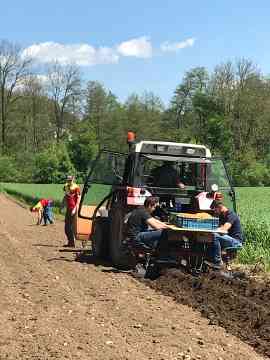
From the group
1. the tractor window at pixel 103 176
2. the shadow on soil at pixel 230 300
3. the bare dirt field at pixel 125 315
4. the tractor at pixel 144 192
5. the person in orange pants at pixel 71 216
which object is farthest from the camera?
the person in orange pants at pixel 71 216

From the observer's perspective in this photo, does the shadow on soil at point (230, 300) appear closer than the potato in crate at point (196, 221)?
Yes

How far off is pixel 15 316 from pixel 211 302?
7.93 feet

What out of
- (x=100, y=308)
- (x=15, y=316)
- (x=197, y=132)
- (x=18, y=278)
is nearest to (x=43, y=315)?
(x=15, y=316)

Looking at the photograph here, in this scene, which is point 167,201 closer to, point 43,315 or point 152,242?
point 152,242

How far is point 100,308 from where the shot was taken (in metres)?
7.26

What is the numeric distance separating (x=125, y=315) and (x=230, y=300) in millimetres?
1541

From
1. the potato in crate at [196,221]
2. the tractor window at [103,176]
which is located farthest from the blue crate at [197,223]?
the tractor window at [103,176]

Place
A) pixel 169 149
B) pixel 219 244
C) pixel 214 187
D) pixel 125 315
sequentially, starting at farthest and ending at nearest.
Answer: pixel 169 149, pixel 214 187, pixel 219 244, pixel 125 315

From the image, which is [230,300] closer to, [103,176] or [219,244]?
[219,244]

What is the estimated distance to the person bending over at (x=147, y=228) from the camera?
9.67 metres

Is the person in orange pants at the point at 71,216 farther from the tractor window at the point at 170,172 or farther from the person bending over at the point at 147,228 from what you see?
the person bending over at the point at 147,228

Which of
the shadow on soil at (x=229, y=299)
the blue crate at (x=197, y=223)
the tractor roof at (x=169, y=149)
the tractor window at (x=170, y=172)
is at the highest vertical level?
the tractor roof at (x=169, y=149)

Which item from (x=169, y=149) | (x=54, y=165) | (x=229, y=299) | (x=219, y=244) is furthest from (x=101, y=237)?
(x=54, y=165)

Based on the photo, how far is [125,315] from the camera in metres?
6.89
